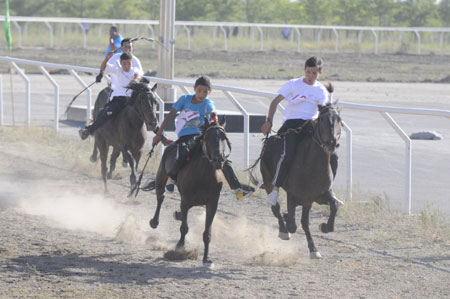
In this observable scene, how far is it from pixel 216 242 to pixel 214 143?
76.7 inches

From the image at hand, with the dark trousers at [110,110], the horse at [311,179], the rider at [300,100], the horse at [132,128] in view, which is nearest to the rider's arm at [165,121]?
the rider at [300,100]

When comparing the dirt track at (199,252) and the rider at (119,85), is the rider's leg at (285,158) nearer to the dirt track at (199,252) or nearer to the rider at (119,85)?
the dirt track at (199,252)

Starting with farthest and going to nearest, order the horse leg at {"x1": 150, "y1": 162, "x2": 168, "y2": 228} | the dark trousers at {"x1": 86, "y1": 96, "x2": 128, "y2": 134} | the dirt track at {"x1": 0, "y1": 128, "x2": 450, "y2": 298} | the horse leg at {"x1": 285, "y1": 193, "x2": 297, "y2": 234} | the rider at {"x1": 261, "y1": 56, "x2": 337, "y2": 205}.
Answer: the dark trousers at {"x1": 86, "y1": 96, "x2": 128, "y2": 134}
the horse leg at {"x1": 150, "y1": 162, "x2": 168, "y2": 228}
the rider at {"x1": 261, "y1": 56, "x2": 337, "y2": 205}
the horse leg at {"x1": 285, "y1": 193, "x2": 297, "y2": 234}
the dirt track at {"x1": 0, "y1": 128, "x2": 450, "y2": 298}

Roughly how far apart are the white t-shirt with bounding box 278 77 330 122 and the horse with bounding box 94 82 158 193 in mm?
2941

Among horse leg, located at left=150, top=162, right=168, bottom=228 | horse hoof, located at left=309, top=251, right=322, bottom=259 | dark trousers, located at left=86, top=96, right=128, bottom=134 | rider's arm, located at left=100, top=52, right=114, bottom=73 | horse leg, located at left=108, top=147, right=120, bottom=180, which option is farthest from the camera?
horse leg, located at left=108, top=147, right=120, bottom=180

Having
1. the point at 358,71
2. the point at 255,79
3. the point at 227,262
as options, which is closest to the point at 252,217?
the point at 227,262

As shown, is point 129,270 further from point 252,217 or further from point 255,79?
point 255,79

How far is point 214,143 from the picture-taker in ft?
29.3

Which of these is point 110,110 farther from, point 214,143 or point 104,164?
point 214,143

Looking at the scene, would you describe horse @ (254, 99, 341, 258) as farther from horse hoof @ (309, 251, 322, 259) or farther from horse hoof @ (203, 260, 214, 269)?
horse hoof @ (203, 260, 214, 269)

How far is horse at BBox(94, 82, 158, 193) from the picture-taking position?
499 inches

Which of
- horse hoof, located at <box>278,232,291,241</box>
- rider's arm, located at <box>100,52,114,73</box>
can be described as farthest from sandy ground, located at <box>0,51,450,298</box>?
rider's arm, located at <box>100,52,114,73</box>

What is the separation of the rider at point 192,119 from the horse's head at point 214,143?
30cm

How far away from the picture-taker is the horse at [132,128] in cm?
1268
